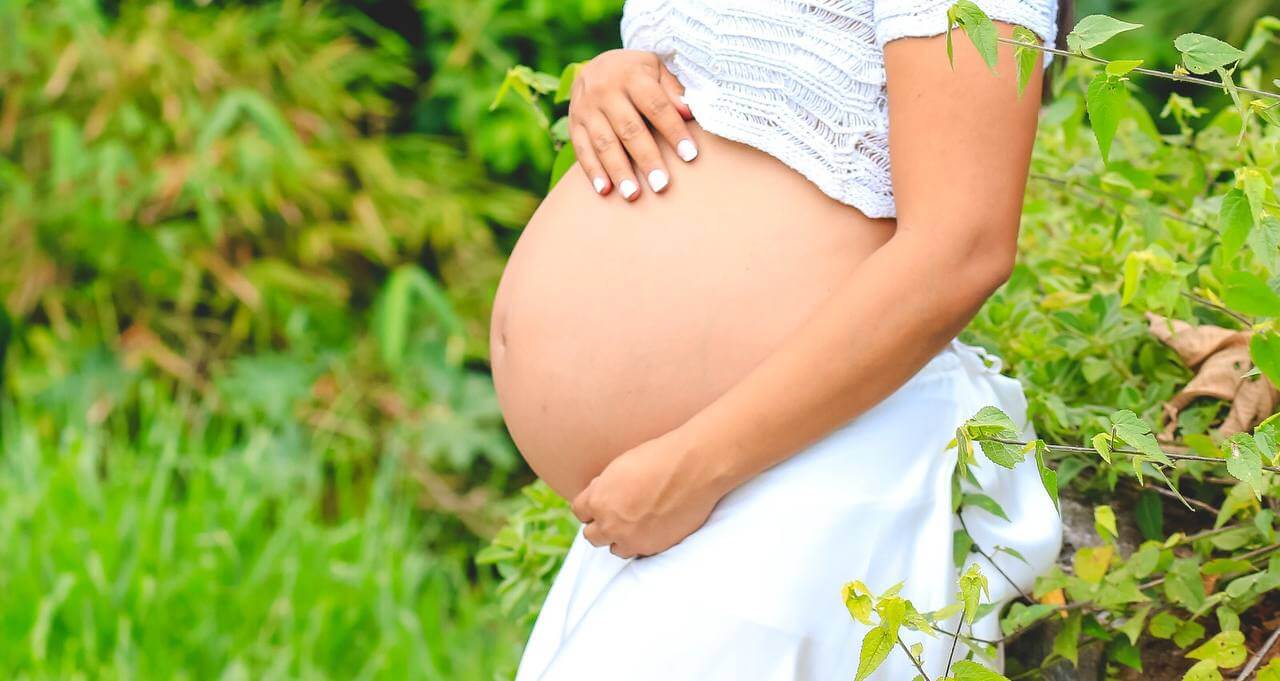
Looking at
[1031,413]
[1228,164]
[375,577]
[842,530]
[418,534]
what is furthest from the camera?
[418,534]

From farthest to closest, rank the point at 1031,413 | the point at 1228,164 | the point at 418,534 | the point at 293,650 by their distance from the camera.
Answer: the point at 418,534, the point at 293,650, the point at 1228,164, the point at 1031,413

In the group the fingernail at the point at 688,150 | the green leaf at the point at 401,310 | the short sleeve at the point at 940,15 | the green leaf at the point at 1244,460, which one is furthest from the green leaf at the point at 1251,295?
the green leaf at the point at 401,310

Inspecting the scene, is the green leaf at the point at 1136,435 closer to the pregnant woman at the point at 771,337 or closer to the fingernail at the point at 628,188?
the pregnant woman at the point at 771,337

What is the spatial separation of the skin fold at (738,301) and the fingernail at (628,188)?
0.04ft

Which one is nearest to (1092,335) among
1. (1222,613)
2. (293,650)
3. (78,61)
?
(1222,613)

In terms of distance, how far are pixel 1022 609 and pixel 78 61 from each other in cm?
290

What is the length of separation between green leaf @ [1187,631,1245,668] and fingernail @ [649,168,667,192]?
605 mm

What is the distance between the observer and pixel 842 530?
109 cm

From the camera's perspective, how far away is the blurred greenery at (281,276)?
2.82m

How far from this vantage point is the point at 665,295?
118cm

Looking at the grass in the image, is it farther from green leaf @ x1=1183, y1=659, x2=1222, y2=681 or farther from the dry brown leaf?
green leaf @ x1=1183, y1=659, x2=1222, y2=681

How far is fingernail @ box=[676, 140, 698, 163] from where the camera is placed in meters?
1.22

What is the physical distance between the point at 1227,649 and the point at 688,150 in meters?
0.62

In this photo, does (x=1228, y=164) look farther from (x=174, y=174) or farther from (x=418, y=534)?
(x=174, y=174)
